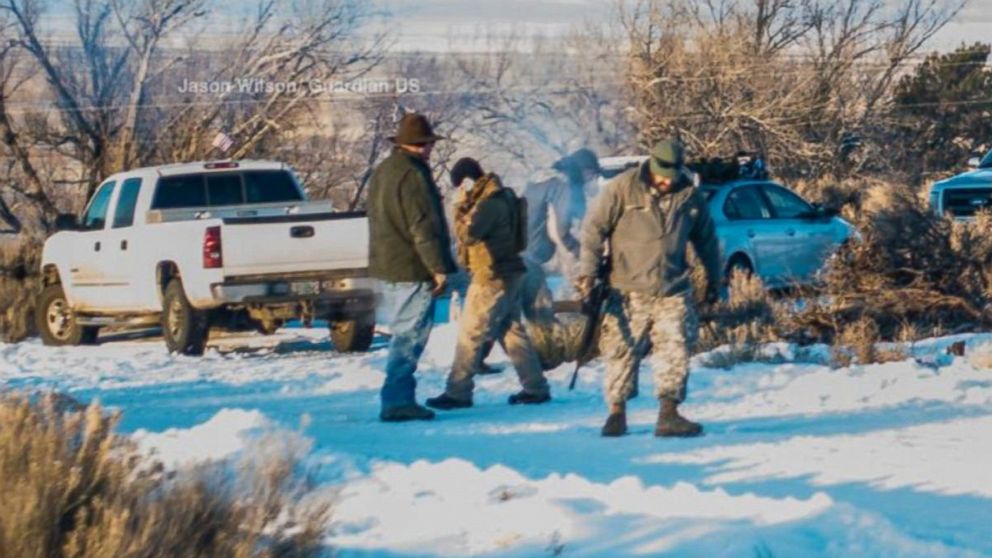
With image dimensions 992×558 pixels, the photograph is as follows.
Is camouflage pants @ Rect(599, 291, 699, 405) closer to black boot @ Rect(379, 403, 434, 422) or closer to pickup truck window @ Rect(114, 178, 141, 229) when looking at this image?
black boot @ Rect(379, 403, 434, 422)

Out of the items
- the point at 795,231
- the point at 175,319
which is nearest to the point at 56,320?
the point at 175,319

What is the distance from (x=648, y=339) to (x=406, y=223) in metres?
1.99

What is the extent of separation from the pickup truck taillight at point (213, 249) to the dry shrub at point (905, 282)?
5.31 metres

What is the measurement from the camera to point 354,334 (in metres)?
18.9

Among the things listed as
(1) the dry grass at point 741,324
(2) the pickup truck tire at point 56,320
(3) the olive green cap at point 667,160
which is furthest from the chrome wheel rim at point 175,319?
(3) the olive green cap at point 667,160

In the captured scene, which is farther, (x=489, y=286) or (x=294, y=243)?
(x=294, y=243)

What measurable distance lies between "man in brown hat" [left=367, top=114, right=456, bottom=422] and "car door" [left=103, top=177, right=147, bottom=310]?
7.35 m

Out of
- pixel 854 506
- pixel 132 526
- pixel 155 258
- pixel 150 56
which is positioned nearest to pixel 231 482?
pixel 132 526

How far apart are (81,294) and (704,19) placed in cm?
2642

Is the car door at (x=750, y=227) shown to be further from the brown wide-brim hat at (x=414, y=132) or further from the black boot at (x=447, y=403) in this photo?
the brown wide-brim hat at (x=414, y=132)

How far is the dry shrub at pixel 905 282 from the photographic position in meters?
16.9

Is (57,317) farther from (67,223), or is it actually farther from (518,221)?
(518,221)

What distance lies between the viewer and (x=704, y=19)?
147ft

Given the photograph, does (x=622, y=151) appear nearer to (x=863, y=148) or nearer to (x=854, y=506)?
(x=863, y=148)
